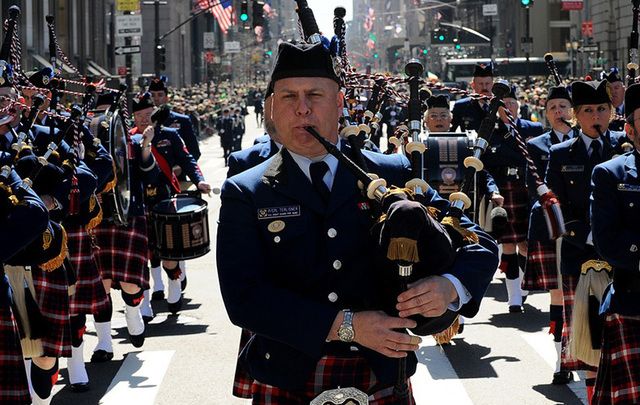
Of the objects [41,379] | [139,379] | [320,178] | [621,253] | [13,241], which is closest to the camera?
[320,178]

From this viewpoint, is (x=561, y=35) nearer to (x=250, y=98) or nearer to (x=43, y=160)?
(x=250, y=98)

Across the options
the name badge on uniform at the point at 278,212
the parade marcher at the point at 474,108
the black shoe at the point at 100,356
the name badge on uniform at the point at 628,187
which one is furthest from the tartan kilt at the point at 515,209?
the name badge on uniform at the point at 278,212

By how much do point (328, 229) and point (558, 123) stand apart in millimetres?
6702

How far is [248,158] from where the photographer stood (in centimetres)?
638

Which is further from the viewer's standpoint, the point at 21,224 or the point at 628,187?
the point at 628,187

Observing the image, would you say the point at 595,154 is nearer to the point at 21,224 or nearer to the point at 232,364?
the point at 232,364

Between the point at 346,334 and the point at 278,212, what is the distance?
1.52 ft

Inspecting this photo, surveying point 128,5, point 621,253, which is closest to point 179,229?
point 621,253

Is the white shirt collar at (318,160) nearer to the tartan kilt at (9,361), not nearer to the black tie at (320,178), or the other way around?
the black tie at (320,178)

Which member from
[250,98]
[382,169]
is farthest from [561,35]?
[382,169]

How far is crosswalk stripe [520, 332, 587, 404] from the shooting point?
818cm

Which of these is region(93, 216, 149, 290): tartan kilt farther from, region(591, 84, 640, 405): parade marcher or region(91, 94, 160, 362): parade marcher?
region(591, 84, 640, 405): parade marcher

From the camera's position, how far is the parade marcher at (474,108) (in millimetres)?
12703

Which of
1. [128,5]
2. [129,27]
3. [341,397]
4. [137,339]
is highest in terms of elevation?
[128,5]
